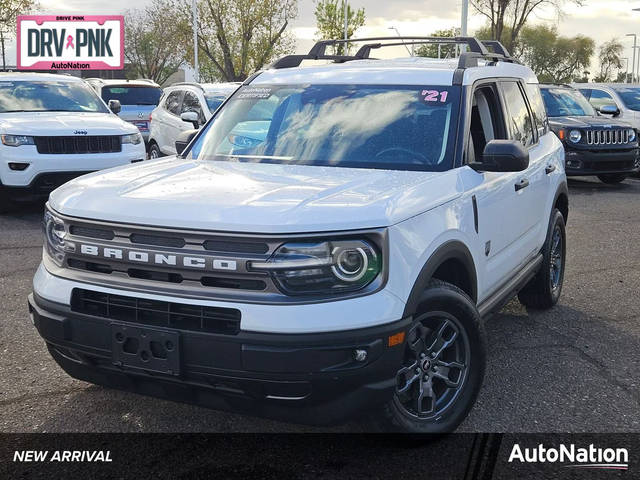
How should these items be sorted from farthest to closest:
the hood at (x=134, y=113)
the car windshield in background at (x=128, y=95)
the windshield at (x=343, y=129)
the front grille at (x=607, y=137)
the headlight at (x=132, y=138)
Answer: the car windshield in background at (x=128, y=95)
the hood at (x=134, y=113)
the front grille at (x=607, y=137)
the headlight at (x=132, y=138)
the windshield at (x=343, y=129)

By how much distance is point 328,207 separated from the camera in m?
3.26

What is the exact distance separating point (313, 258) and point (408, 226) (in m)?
0.48

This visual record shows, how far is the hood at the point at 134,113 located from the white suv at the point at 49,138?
812 cm

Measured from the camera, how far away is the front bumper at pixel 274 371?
120 inches

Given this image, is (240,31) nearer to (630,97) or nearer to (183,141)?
(630,97)

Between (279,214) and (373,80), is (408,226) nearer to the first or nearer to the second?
(279,214)

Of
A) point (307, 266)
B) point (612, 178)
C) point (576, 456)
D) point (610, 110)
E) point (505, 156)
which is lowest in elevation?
point (612, 178)

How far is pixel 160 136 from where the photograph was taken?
45.9 ft

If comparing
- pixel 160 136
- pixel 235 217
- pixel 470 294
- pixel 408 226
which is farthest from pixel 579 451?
pixel 160 136

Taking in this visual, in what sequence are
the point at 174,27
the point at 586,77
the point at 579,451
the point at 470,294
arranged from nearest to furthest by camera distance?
the point at 579,451 → the point at 470,294 → the point at 174,27 → the point at 586,77

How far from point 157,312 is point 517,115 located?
3.15 meters

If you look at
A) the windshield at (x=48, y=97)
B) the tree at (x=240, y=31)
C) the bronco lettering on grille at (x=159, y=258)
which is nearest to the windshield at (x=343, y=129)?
the bronco lettering on grille at (x=159, y=258)

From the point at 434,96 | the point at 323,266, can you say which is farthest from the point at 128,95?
the point at 323,266

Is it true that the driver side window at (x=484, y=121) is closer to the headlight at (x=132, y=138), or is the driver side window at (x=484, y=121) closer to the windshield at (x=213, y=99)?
the headlight at (x=132, y=138)
